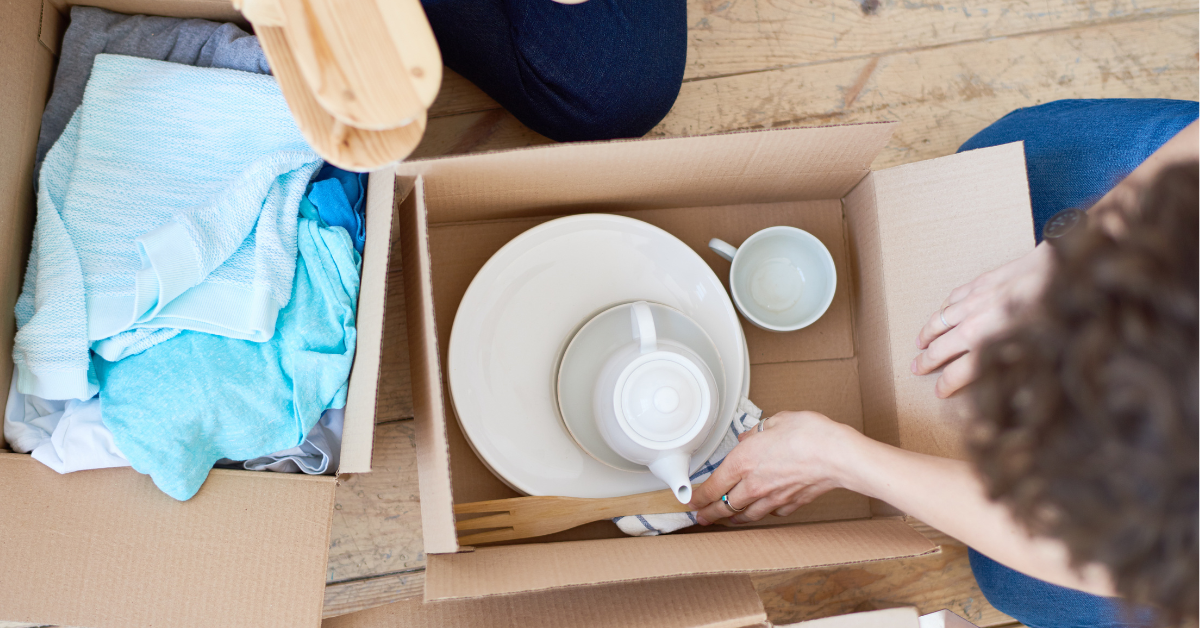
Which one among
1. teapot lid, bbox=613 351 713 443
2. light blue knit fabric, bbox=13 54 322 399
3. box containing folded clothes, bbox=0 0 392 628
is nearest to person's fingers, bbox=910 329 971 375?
teapot lid, bbox=613 351 713 443

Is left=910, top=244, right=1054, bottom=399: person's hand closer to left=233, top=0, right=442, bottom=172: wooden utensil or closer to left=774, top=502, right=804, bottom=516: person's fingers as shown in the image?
left=774, top=502, right=804, bottom=516: person's fingers

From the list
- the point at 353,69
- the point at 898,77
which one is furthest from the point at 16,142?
the point at 898,77

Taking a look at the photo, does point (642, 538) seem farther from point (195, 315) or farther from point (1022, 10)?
Result: point (1022, 10)

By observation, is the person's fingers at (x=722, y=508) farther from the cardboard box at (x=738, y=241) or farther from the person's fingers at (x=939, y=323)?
the person's fingers at (x=939, y=323)

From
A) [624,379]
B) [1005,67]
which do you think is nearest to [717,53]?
[1005,67]

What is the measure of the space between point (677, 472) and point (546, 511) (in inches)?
5.8

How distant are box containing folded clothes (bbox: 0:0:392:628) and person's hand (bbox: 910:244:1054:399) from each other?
49cm

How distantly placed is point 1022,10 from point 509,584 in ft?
3.24

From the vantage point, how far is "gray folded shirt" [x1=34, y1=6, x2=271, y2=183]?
26.5 inches

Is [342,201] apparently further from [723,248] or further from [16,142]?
[723,248]

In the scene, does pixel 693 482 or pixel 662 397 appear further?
pixel 693 482

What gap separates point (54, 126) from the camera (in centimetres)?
67

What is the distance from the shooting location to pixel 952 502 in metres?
0.52

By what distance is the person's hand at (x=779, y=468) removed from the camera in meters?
0.60
